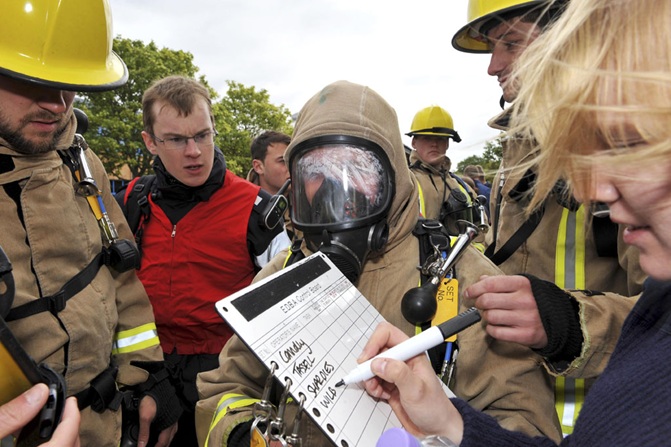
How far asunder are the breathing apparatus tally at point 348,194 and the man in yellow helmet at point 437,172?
2.62 metres

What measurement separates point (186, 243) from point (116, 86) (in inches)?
49.9

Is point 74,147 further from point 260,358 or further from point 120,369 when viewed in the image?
point 260,358

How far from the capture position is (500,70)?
2277 mm

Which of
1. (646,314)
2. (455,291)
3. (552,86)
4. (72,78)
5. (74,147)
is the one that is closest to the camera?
(552,86)

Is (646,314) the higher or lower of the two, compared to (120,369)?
higher

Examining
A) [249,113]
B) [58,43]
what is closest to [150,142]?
[58,43]

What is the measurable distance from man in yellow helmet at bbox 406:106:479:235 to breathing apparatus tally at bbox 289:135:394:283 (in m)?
2.62

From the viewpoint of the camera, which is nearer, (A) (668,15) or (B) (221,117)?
(A) (668,15)

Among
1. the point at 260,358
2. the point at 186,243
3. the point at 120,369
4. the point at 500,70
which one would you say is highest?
the point at 500,70

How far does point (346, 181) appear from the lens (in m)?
1.93

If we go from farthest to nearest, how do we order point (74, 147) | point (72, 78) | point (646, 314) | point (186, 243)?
point (186, 243)
point (74, 147)
point (72, 78)
point (646, 314)

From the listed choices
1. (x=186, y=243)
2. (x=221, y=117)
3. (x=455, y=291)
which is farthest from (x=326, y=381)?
(x=221, y=117)

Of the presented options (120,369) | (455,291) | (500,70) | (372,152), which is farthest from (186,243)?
(500,70)

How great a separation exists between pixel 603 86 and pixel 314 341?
0.90 metres
